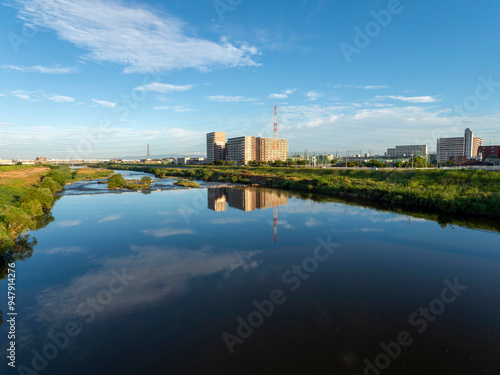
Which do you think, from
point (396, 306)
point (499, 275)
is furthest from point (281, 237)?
point (499, 275)

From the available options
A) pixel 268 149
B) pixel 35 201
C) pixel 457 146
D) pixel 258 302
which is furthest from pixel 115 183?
pixel 457 146

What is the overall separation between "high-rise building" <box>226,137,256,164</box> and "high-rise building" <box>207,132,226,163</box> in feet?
39.9

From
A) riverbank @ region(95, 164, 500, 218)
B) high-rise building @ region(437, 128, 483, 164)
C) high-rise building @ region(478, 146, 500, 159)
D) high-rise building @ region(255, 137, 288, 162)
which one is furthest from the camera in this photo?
high-rise building @ region(255, 137, 288, 162)

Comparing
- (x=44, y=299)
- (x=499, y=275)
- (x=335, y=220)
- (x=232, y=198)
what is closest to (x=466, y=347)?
(x=499, y=275)

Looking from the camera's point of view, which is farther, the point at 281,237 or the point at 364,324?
the point at 281,237

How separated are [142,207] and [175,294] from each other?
21554mm

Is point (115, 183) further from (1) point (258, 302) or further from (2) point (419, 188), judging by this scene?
(2) point (419, 188)

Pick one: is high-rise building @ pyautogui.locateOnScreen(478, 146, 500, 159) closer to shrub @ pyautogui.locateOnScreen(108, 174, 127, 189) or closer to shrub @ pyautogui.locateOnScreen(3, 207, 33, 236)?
shrub @ pyautogui.locateOnScreen(108, 174, 127, 189)

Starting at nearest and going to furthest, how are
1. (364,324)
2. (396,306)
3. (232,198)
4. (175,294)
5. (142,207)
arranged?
(364,324), (396,306), (175,294), (142,207), (232,198)

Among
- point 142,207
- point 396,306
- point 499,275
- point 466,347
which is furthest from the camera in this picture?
point 142,207

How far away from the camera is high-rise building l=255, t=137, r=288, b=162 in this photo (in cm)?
15312

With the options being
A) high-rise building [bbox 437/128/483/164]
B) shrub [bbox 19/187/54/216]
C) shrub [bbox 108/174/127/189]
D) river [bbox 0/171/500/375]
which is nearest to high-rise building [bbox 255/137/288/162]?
high-rise building [bbox 437/128/483/164]

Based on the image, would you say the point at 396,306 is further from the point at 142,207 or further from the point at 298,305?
the point at 142,207

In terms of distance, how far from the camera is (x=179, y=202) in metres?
34.6
